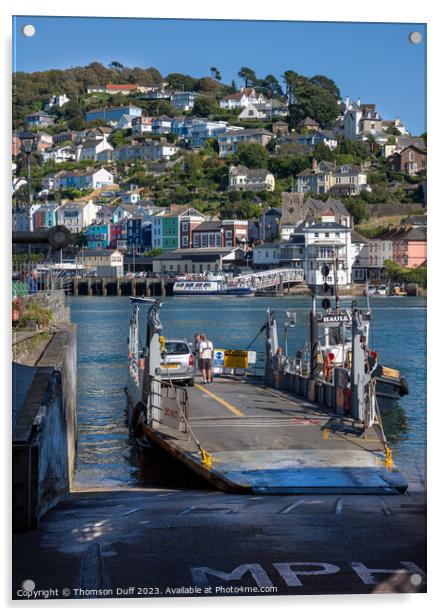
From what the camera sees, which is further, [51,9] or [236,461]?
[236,461]

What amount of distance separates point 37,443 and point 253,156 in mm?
8569

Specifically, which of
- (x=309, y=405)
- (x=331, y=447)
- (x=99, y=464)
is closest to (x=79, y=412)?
(x=99, y=464)

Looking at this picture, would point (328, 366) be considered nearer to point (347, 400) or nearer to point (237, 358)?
point (237, 358)

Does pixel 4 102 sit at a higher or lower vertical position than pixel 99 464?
higher

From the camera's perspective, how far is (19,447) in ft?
32.3

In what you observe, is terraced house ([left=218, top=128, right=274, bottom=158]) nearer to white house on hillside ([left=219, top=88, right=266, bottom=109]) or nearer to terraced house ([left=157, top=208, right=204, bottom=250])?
white house on hillside ([left=219, top=88, right=266, bottom=109])

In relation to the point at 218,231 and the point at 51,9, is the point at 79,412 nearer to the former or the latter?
the point at 218,231

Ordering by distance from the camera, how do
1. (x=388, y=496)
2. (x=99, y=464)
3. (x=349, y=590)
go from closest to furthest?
(x=349, y=590) < (x=388, y=496) < (x=99, y=464)

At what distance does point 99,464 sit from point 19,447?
39.6 feet

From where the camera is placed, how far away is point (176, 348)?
2544 centimetres

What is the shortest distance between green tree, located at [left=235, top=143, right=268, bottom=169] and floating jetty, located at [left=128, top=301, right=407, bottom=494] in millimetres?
3006

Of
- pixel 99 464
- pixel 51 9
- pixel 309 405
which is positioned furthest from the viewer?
pixel 99 464

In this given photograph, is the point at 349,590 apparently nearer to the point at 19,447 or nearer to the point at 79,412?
the point at 19,447
